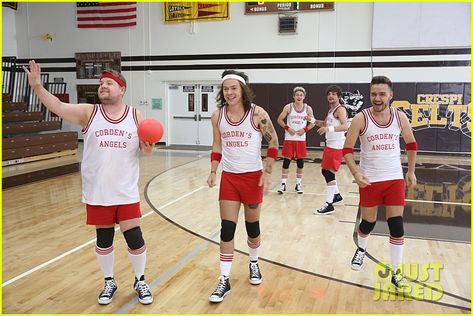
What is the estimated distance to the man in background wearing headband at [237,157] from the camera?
391 centimetres

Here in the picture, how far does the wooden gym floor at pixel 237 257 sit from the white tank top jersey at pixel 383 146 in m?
1.04

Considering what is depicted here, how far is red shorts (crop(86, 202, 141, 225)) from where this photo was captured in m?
3.65

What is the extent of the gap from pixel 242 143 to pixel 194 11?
1386 centimetres

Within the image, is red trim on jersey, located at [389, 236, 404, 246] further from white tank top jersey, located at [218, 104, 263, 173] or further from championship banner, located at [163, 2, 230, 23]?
championship banner, located at [163, 2, 230, 23]

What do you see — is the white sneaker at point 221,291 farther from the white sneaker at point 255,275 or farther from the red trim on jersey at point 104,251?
the red trim on jersey at point 104,251

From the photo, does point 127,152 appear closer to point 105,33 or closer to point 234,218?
point 234,218

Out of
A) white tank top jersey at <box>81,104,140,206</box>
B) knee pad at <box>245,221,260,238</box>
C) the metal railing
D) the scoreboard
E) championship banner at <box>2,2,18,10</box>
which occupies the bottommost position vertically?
knee pad at <box>245,221,260,238</box>

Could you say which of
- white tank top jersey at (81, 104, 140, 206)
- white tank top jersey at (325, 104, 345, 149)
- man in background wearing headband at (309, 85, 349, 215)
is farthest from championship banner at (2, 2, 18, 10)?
white tank top jersey at (81, 104, 140, 206)

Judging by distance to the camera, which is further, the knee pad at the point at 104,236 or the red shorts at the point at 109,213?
the knee pad at the point at 104,236

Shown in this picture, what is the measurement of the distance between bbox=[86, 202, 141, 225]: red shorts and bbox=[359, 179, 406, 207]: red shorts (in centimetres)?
202

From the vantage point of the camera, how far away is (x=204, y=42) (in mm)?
16781

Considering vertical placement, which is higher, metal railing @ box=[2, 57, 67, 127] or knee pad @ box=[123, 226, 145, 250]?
metal railing @ box=[2, 57, 67, 127]

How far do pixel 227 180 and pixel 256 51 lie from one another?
42.5ft

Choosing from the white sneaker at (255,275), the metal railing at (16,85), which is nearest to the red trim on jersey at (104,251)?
the white sneaker at (255,275)
